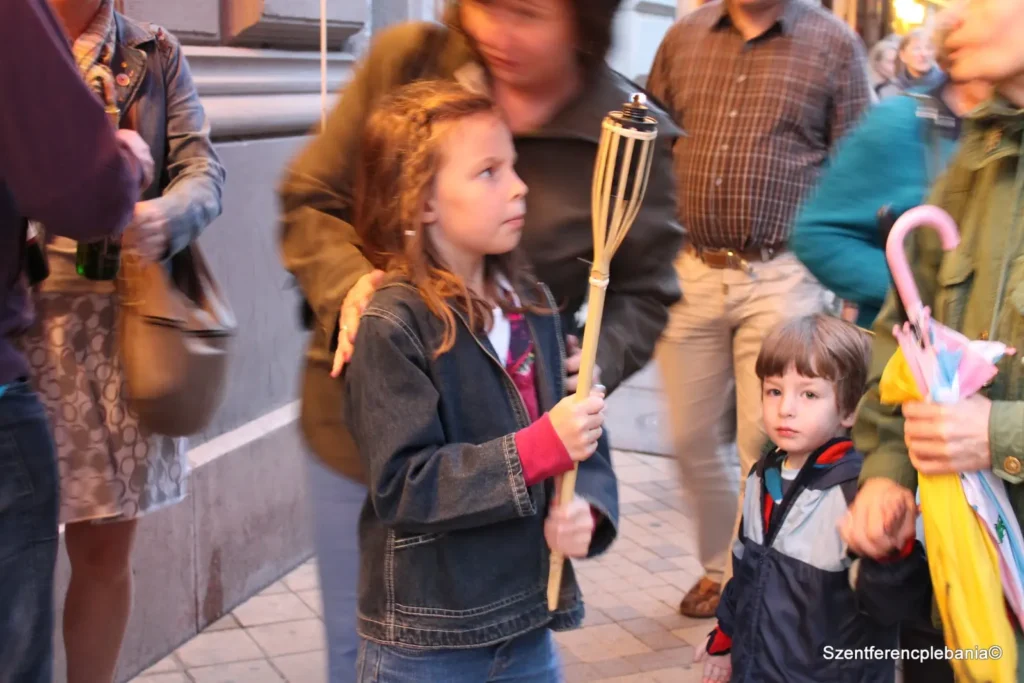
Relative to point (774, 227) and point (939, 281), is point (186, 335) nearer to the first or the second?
point (939, 281)

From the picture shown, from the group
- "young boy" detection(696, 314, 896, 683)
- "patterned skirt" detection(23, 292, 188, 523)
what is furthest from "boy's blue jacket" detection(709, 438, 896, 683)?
"patterned skirt" detection(23, 292, 188, 523)

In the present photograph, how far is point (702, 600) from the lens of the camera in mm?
3975

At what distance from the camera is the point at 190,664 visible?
3508mm

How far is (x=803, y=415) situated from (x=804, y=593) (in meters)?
0.39

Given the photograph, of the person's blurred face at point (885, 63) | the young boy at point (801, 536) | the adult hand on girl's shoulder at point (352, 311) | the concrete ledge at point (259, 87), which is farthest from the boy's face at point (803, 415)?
the person's blurred face at point (885, 63)

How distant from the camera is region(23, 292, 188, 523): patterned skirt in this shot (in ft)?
8.55

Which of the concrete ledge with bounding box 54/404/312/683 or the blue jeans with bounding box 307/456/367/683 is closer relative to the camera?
the blue jeans with bounding box 307/456/367/683

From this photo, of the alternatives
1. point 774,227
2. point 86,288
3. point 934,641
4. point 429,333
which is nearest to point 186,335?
point 86,288

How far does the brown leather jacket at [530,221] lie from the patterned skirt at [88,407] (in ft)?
2.38

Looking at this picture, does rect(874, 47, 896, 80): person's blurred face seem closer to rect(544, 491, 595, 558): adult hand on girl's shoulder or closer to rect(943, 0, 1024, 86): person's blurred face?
rect(943, 0, 1024, 86): person's blurred face

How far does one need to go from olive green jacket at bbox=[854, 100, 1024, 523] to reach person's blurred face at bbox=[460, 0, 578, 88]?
0.64m

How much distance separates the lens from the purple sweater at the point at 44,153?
64.4 inches

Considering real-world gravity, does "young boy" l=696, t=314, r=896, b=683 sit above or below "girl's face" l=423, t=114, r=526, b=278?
below

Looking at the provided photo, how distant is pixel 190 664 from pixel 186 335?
1442 millimetres
